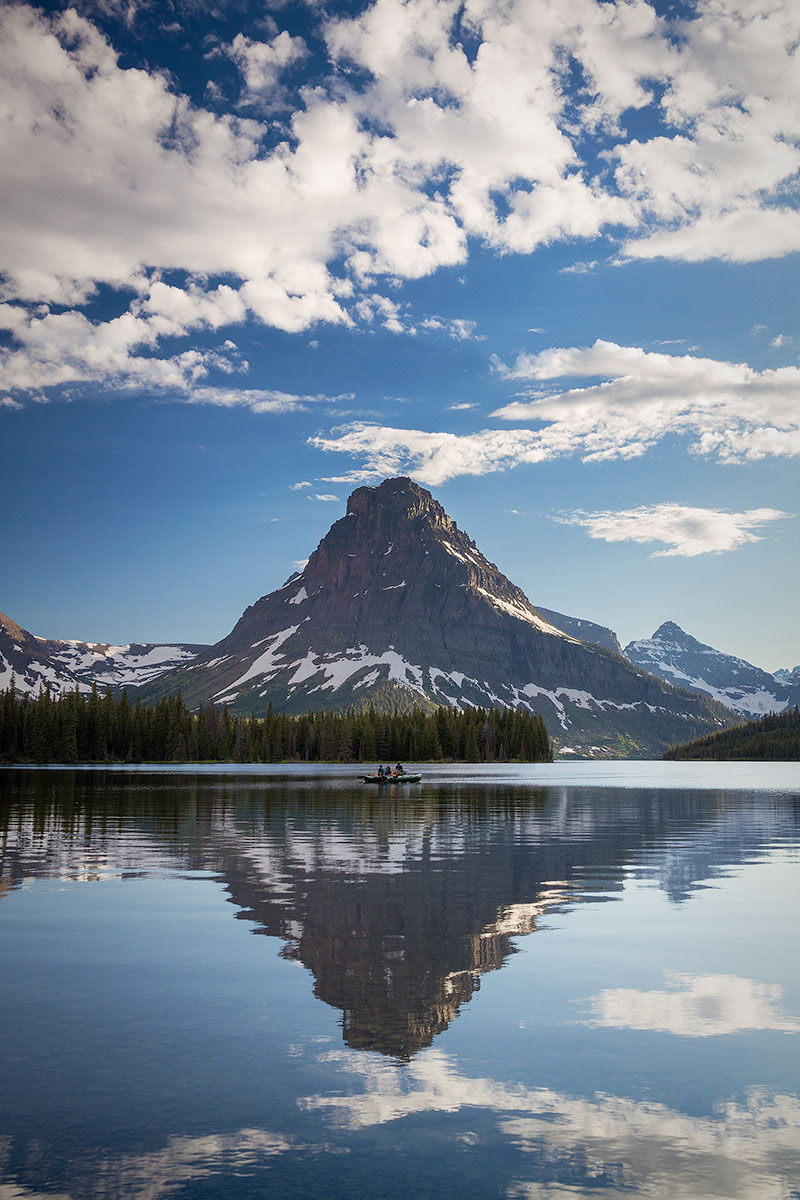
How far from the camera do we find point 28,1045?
1504 cm

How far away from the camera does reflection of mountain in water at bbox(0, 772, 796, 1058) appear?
19469 mm

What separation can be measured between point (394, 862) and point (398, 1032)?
24542 millimetres

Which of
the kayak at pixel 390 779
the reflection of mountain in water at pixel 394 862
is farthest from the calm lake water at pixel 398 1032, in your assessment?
the kayak at pixel 390 779

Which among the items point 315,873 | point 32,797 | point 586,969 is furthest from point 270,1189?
point 32,797

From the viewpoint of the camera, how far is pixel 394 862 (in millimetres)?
39844

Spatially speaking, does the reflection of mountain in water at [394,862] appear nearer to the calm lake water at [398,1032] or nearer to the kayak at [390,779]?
the calm lake water at [398,1032]

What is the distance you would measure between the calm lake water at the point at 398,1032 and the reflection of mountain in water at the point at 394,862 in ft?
0.59

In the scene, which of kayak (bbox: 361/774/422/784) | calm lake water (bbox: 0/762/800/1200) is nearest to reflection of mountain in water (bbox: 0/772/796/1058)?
calm lake water (bbox: 0/762/800/1200)

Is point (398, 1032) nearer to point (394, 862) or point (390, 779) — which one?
point (394, 862)

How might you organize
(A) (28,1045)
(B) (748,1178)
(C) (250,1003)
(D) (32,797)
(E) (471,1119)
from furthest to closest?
(D) (32,797)
(C) (250,1003)
(A) (28,1045)
(E) (471,1119)
(B) (748,1178)

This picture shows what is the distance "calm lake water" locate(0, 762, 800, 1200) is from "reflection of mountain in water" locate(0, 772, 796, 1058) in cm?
18

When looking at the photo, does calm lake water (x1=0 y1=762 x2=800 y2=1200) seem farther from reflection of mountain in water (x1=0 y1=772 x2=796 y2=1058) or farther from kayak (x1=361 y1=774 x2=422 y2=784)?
kayak (x1=361 y1=774 x2=422 y2=784)

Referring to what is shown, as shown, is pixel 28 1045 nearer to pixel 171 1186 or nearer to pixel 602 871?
pixel 171 1186

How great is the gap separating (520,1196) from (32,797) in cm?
8785
